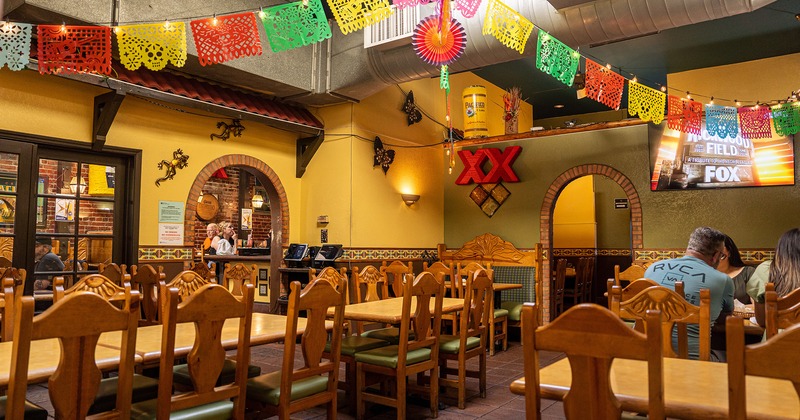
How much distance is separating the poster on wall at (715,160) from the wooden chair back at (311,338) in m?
6.10

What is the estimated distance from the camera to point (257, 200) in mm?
12438

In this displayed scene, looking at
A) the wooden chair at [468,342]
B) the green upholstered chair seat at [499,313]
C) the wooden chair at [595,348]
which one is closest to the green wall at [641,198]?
the green upholstered chair seat at [499,313]

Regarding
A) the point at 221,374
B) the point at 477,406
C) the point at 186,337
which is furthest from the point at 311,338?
the point at 477,406

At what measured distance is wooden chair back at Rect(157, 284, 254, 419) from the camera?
2309 mm

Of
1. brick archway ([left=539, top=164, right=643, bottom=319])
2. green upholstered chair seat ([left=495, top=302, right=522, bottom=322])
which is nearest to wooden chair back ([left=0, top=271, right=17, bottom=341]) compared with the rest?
green upholstered chair seat ([left=495, top=302, right=522, bottom=322])

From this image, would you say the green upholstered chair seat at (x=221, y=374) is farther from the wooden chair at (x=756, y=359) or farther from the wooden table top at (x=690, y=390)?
the wooden chair at (x=756, y=359)

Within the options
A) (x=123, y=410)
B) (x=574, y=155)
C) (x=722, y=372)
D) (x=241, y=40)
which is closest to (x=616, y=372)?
(x=722, y=372)

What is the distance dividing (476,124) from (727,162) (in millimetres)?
3658

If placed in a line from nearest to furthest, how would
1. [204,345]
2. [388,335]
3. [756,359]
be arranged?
[756,359]
[204,345]
[388,335]

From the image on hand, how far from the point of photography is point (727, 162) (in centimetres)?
752

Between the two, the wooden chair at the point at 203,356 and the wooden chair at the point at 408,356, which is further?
the wooden chair at the point at 408,356

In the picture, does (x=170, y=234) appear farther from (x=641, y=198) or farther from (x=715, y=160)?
(x=715, y=160)

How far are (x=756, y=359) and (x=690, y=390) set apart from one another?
19.4 inches

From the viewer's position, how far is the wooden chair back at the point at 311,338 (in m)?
2.80
